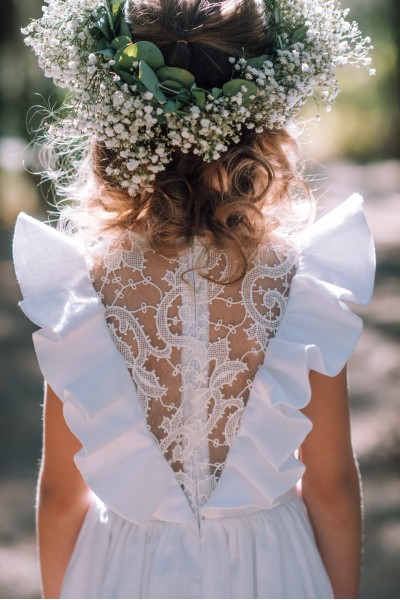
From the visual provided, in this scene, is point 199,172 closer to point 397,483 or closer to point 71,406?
point 71,406

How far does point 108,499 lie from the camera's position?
5.87 feet

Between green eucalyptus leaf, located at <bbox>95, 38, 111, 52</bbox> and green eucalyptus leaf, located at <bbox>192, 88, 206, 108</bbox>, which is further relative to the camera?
green eucalyptus leaf, located at <bbox>95, 38, 111, 52</bbox>

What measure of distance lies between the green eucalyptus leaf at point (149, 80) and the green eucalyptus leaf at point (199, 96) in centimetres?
6

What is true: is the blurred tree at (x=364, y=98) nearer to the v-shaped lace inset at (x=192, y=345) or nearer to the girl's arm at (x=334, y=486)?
the v-shaped lace inset at (x=192, y=345)

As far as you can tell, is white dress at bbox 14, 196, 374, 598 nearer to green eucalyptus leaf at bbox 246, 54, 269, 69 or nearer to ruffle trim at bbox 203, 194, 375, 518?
ruffle trim at bbox 203, 194, 375, 518

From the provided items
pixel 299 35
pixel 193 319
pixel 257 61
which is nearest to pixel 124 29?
pixel 257 61

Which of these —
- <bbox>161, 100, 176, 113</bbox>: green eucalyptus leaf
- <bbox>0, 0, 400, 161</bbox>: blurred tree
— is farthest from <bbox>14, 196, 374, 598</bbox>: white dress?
<bbox>0, 0, 400, 161</bbox>: blurred tree

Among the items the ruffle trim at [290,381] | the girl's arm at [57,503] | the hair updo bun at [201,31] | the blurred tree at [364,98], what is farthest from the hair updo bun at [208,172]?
the blurred tree at [364,98]

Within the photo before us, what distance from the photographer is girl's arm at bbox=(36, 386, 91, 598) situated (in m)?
1.87

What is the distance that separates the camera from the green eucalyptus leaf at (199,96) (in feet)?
5.66

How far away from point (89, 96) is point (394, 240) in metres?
8.50

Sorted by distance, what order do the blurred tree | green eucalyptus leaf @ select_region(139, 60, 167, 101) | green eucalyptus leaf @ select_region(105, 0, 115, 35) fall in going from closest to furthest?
green eucalyptus leaf @ select_region(139, 60, 167, 101), green eucalyptus leaf @ select_region(105, 0, 115, 35), the blurred tree

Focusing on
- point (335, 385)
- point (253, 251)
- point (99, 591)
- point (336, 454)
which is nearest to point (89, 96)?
point (253, 251)

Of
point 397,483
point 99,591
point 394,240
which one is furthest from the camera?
point 394,240
